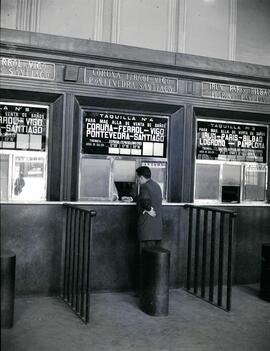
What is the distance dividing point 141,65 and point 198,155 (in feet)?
6.26

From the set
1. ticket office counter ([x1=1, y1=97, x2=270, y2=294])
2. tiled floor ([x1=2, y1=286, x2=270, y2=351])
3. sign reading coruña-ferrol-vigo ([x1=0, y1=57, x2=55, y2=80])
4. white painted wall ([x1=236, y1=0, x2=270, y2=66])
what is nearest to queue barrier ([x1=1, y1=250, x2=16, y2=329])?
tiled floor ([x1=2, y1=286, x2=270, y2=351])

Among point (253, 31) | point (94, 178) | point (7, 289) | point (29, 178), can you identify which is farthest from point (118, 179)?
point (253, 31)

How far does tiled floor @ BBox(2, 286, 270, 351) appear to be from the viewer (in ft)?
16.8

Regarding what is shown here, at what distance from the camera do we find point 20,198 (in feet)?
23.4

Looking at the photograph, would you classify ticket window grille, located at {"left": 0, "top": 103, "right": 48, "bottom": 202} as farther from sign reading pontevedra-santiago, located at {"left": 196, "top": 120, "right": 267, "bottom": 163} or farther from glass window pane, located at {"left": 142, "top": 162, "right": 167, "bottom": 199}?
sign reading pontevedra-santiago, located at {"left": 196, "top": 120, "right": 267, "bottom": 163}

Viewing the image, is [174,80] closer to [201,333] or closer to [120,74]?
[120,74]

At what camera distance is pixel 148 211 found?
22.4ft

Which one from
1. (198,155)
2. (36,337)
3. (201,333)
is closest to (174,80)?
(198,155)

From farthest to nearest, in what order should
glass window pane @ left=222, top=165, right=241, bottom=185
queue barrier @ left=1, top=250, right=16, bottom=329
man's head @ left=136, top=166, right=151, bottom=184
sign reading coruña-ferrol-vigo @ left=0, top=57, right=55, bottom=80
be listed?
glass window pane @ left=222, top=165, right=241, bottom=185, man's head @ left=136, top=166, right=151, bottom=184, sign reading coruña-ferrol-vigo @ left=0, top=57, right=55, bottom=80, queue barrier @ left=1, top=250, right=16, bottom=329

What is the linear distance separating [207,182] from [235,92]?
1690 millimetres

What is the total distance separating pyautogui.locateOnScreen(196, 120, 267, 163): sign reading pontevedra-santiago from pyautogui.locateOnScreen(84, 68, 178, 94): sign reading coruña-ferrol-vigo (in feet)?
3.15

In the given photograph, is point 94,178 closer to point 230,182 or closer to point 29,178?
point 29,178

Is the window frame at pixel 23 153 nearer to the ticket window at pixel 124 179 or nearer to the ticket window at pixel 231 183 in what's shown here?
the ticket window at pixel 124 179

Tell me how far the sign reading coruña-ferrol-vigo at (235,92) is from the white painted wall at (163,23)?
0.58 m
